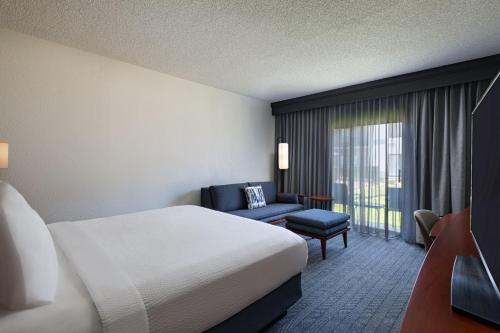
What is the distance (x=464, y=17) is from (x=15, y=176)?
451 centimetres

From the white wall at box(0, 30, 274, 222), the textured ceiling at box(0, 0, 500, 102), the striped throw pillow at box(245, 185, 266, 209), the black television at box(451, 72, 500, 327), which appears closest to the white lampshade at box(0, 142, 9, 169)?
the white wall at box(0, 30, 274, 222)

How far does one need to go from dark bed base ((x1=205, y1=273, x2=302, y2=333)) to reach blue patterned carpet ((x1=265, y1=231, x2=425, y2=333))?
0.18 metres

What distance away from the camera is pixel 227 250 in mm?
1539

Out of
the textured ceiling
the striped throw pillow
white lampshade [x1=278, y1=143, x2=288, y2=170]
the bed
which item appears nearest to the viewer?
the bed

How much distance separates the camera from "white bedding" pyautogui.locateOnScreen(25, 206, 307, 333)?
1.06 m

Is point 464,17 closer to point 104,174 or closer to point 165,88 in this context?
point 165,88

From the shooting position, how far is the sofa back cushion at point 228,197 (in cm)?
377

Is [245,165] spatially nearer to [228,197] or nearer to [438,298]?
[228,197]

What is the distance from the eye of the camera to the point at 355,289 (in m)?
2.30

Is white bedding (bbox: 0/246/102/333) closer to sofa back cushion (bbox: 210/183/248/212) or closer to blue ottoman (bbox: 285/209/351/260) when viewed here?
blue ottoman (bbox: 285/209/351/260)

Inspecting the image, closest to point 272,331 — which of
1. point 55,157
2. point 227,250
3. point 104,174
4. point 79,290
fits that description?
point 227,250

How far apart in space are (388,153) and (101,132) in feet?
13.5

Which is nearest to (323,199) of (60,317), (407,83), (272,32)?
(407,83)

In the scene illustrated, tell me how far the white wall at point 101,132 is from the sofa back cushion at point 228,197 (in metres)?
0.35
